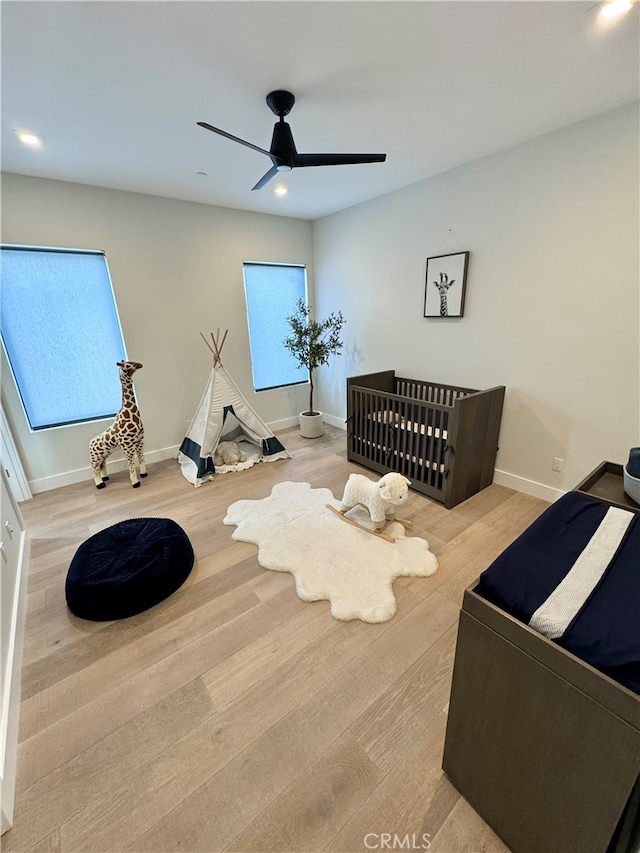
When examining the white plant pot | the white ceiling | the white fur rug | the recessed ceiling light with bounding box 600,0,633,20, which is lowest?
the white fur rug

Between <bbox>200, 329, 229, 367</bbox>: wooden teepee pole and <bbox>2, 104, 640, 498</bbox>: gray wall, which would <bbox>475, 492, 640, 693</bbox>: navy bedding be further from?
<bbox>200, 329, 229, 367</bbox>: wooden teepee pole

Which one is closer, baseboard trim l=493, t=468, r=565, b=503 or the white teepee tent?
baseboard trim l=493, t=468, r=565, b=503

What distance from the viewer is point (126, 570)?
192 centimetres

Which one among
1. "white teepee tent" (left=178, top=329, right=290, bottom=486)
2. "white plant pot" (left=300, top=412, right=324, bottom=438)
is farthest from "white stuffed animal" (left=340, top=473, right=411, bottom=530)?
"white plant pot" (left=300, top=412, right=324, bottom=438)

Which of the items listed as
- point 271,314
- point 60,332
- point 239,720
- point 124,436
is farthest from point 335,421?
point 239,720

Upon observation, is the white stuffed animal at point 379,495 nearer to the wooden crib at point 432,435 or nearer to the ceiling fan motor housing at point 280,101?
the wooden crib at point 432,435

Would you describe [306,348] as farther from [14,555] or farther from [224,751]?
[224,751]

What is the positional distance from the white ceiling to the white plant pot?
2.53 meters

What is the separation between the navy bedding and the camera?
0.77m

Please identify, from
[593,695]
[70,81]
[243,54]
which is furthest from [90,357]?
[593,695]

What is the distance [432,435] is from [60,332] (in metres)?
3.36

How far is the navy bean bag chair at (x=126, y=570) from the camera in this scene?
1.80m

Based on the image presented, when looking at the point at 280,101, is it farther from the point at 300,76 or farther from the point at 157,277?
the point at 157,277

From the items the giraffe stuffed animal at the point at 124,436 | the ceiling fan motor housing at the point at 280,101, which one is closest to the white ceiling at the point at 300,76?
the ceiling fan motor housing at the point at 280,101
